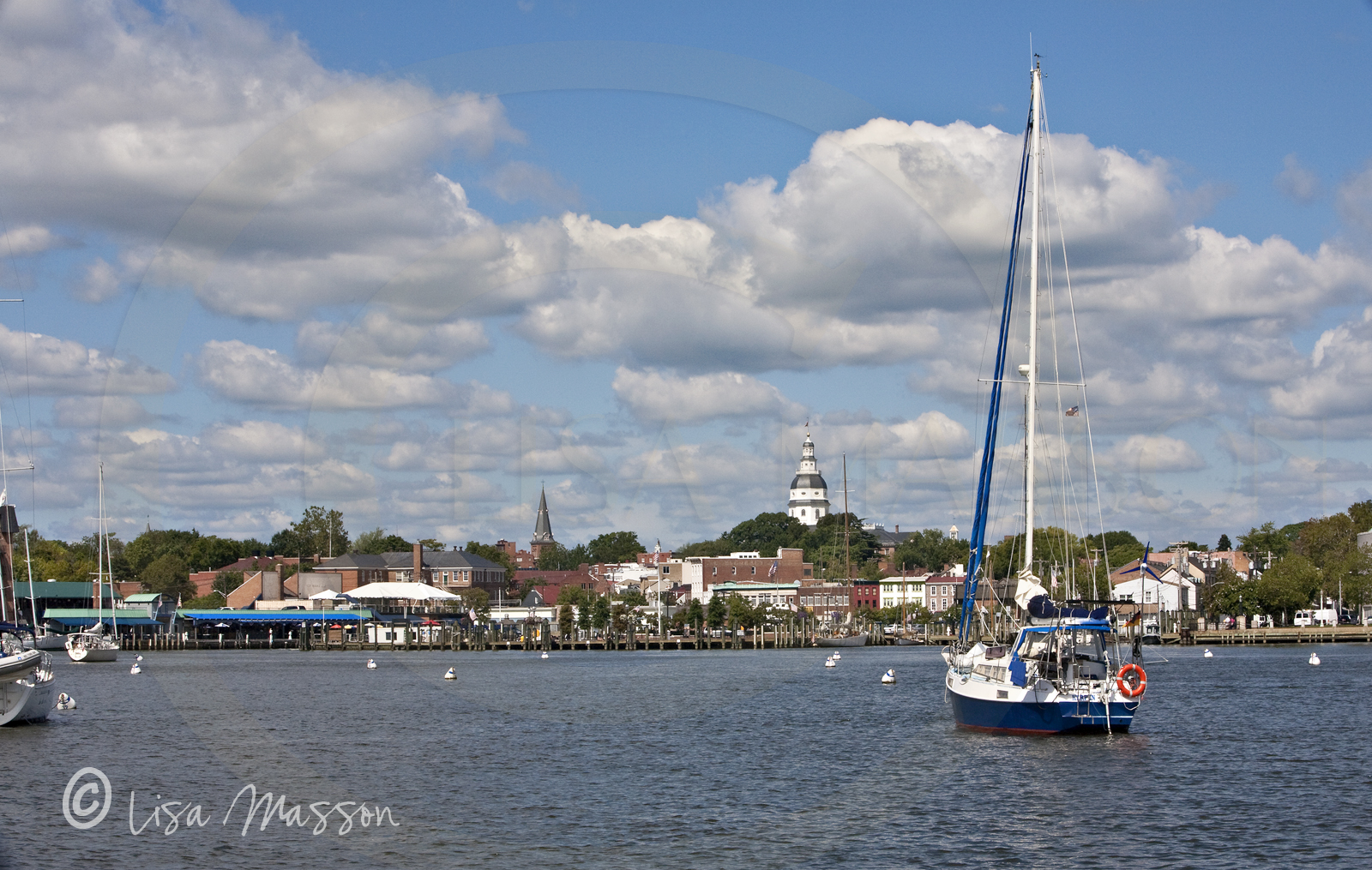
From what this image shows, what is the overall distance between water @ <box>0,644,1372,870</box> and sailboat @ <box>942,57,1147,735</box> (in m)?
1.33

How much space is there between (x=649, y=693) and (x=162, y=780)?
42143 millimetres

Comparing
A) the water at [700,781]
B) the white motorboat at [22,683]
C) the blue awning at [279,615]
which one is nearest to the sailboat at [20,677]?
the white motorboat at [22,683]

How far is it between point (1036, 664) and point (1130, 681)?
3.55 meters

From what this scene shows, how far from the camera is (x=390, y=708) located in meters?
74.6

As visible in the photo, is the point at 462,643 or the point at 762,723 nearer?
the point at 762,723

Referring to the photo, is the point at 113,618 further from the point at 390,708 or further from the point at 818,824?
the point at 818,824

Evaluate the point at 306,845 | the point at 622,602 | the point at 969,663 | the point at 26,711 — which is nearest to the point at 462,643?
the point at 622,602

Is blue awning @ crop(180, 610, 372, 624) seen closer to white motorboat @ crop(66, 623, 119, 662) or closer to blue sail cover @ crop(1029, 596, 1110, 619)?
white motorboat @ crop(66, 623, 119, 662)

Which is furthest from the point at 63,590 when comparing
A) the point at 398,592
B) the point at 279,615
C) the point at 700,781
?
the point at 700,781

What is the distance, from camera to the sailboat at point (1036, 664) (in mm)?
48594

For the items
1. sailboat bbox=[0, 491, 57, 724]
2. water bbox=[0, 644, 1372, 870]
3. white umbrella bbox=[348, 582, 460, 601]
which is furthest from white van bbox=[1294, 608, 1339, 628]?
sailboat bbox=[0, 491, 57, 724]

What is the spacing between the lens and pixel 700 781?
146 ft

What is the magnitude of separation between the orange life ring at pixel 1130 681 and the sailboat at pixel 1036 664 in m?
0.03

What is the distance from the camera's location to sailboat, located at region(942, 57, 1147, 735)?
1913 inches
